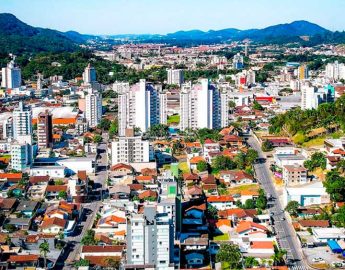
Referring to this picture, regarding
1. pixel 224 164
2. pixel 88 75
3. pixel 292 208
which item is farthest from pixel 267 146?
pixel 88 75

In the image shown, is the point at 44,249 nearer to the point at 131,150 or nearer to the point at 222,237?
the point at 222,237

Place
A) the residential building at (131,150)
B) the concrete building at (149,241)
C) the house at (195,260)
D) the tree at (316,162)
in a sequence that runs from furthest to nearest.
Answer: the residential building at (131,150)
the tree at (316,162)
the house at (195,260)
the concrete building at (149,241)

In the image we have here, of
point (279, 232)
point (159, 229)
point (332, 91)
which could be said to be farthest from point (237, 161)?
point (332, 91)

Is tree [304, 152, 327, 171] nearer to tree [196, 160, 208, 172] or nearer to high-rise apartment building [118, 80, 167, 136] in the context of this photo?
tree [196, 160, 208, 172]

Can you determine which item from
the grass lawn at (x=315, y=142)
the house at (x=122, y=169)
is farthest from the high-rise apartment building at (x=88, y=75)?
the house at (x=122, y=169)

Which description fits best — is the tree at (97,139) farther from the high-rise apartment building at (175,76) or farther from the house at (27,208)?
the high-rise apartment building at (175,76)

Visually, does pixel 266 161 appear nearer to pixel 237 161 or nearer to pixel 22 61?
pixel 237 161
